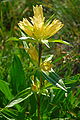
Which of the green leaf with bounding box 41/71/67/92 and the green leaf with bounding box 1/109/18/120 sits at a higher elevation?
the green leaf with bounding box 41/71/67/92

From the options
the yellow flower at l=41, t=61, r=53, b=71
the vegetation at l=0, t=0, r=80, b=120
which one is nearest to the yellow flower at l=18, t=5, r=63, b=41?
the vegetation at l=0, t=0, r=80, b=120

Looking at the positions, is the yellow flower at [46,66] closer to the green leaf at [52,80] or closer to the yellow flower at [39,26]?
the green leaf at [52,80]

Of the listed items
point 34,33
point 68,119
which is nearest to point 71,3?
point 68,119

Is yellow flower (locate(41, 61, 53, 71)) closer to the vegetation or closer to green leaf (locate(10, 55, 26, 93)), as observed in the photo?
the vegetation

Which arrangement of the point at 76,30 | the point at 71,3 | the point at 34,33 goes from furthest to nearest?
the point at 71,3, the point at 76,30, the point at 34,33

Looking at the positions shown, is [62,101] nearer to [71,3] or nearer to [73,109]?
[73,109]

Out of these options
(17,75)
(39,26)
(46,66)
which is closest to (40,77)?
(46,66)

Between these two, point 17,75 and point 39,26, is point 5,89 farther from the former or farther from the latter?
point 39,26
